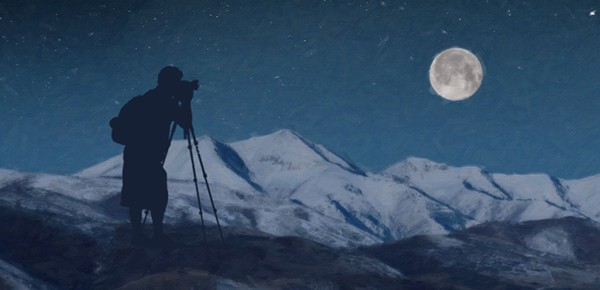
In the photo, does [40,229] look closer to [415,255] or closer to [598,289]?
[598,289]

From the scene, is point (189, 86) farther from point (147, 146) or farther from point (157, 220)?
point (157, 220)

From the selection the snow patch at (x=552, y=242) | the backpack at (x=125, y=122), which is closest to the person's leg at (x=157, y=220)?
the backpack at (x=125, y=122)

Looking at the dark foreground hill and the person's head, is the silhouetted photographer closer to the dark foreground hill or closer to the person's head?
the person's head

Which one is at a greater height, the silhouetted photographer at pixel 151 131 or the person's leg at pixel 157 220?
the silhouetted photographer at pixel 151 131

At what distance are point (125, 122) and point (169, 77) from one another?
2084 millimetres

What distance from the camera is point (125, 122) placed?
2084 centimetres

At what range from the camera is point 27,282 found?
21094mm

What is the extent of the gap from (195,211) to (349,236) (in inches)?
1900

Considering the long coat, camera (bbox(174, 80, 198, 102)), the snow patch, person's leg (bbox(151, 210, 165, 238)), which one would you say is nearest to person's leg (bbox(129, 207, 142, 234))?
the long coat

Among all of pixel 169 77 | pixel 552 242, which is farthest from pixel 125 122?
pixel 552 242

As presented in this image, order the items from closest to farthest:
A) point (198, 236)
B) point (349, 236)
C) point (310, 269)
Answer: point (310, 269) → point (198, 236) → point (349, 236)

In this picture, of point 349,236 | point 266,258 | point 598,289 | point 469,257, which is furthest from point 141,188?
point 349,236

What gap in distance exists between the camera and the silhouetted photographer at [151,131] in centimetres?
2084

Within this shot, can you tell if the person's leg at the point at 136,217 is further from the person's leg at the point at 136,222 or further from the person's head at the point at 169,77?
the person's head at the point at 169,77
